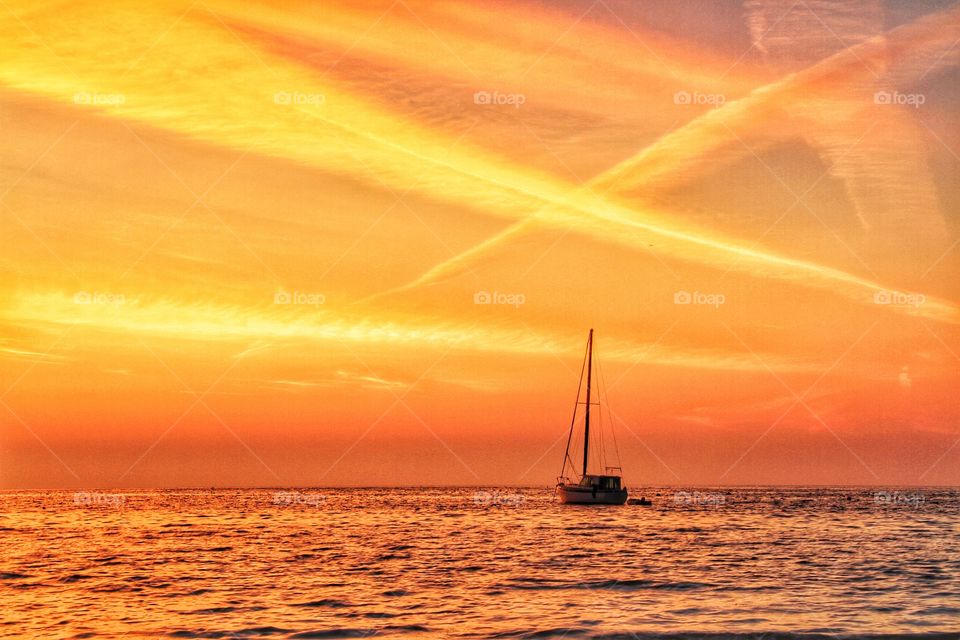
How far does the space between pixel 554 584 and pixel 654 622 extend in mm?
9639

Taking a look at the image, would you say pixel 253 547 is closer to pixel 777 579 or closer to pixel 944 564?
pixel 777 579

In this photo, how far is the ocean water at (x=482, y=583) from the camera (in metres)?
27.4

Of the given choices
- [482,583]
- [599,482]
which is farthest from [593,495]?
[482,583]

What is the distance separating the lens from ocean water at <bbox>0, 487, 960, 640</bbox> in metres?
27.4

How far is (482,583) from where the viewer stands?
3753cm

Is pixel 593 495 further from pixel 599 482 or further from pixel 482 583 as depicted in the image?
pixel 482 583

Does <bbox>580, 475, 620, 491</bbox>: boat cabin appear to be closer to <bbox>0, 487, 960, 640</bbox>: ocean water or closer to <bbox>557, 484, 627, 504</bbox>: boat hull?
<bbox>557, 484, 627, 504</bbox>: boat hull

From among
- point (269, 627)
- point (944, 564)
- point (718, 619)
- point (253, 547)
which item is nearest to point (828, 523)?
point (944, 564)

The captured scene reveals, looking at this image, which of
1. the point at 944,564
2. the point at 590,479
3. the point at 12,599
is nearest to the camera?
the point at 12,599

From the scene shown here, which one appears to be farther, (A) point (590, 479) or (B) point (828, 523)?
(A) point (590, 479)

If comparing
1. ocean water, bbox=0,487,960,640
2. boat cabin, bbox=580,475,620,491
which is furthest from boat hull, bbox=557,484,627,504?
ocean water, bbox=0,487,960,640

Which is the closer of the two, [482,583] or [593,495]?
[482,583]

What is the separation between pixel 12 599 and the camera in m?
33.7

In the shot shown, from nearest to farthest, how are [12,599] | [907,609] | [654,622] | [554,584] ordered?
[654,622] < [907,609] < [12,599] < [554,584]
